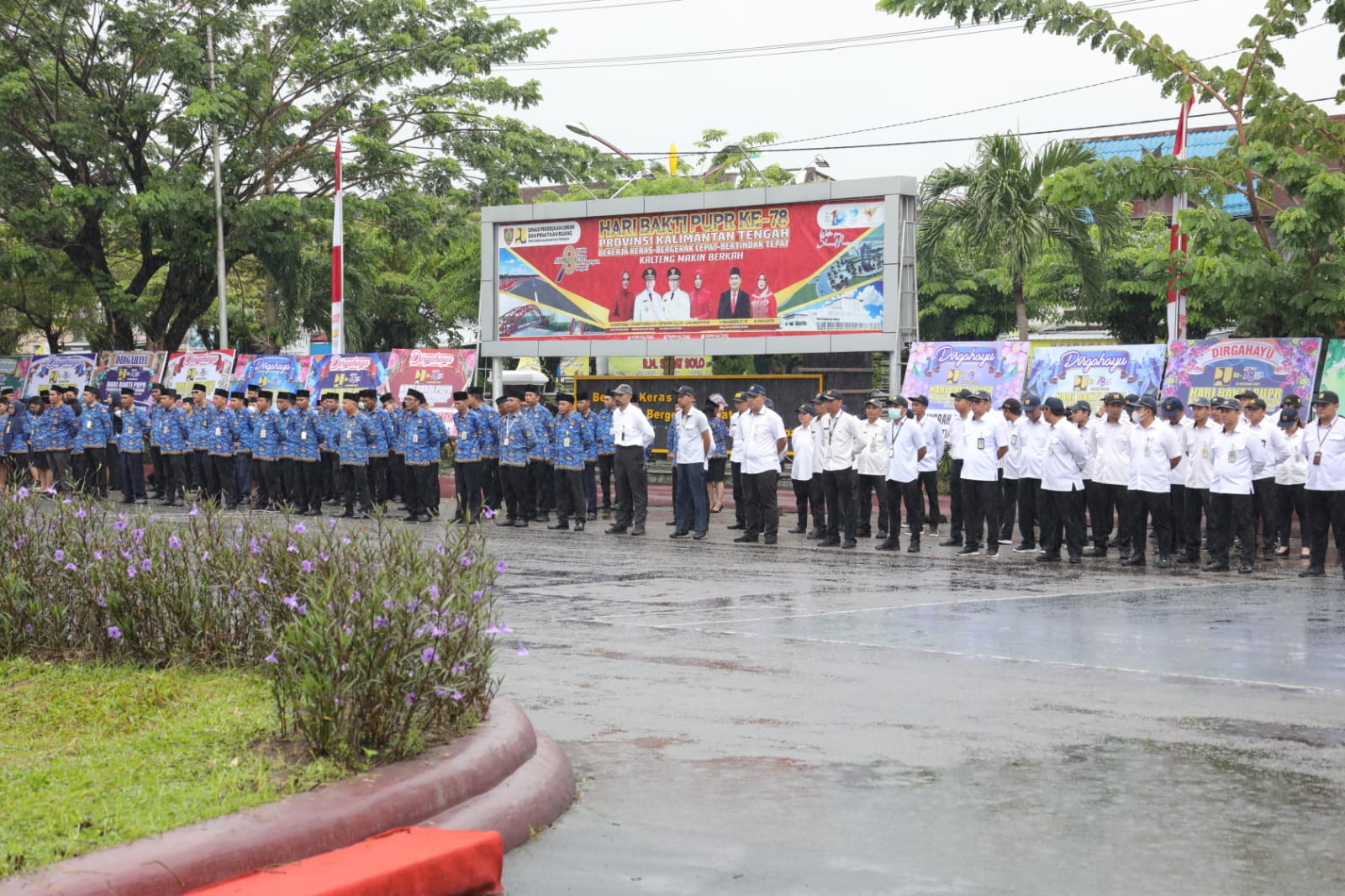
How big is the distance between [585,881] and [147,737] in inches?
84.5

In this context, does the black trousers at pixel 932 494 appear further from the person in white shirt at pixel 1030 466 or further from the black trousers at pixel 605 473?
the black trousers at pixel 605 473

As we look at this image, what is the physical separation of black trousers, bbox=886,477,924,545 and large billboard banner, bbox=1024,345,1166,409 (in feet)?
14.1

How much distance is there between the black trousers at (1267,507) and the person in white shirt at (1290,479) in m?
0.22

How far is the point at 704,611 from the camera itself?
1140cm

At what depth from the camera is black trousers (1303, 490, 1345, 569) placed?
14.9 m

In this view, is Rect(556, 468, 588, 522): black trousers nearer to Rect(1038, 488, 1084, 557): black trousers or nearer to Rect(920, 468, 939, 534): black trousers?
Rect(920, 468, 939, 534): black trousers

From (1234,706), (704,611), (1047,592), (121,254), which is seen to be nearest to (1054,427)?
(1047,592)

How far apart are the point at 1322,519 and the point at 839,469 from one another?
5.62m

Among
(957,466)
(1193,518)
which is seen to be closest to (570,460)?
(957,466)

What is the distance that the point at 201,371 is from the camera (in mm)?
29922

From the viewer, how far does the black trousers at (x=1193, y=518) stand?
16219 mm

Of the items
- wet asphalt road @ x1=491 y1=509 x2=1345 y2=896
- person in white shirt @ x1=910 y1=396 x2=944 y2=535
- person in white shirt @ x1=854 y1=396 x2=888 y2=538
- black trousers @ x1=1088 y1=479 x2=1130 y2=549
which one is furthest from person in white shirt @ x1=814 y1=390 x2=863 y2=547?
wet asphalt road @ x1=491 y1=509 x2=1345 y2=896

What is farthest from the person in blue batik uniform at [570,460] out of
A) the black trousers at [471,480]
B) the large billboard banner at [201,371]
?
the large billboard banner at [201,371]

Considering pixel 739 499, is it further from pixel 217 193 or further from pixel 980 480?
pixel 217 193
